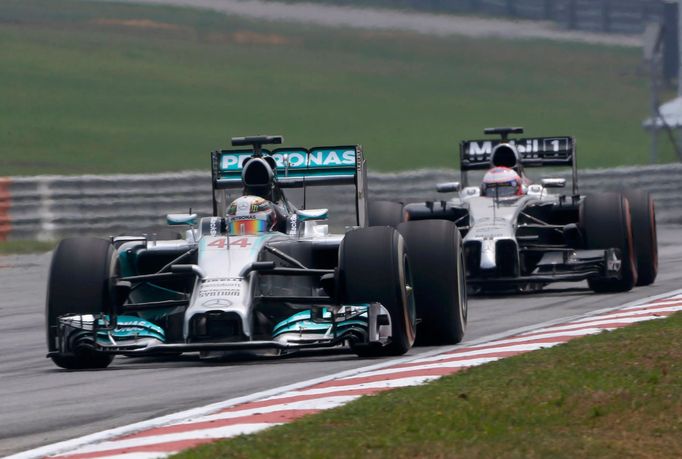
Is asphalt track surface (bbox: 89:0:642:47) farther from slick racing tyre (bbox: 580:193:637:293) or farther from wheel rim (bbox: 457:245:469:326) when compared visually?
wheel rim (bbox: 457:245:469:326)

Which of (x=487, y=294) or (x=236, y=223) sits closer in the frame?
(x=236, y=223)

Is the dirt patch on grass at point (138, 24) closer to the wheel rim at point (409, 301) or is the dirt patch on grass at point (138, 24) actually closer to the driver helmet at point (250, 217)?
the driver helmet at point (250, 217)

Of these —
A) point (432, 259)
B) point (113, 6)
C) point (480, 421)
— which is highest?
point (113, 6)

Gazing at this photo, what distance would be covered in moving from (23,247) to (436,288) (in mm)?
11286

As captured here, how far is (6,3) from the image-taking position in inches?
1889

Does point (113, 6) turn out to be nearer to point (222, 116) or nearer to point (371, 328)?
point (222, 116)

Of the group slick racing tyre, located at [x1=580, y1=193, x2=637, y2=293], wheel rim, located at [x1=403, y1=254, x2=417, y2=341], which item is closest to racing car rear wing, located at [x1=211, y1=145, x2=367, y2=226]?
wheel rim, located at [x1=403, y1=254, x2=417, y2=341]

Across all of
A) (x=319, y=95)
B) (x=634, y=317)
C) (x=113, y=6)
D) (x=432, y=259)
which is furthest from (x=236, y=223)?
(x=113, y=6)

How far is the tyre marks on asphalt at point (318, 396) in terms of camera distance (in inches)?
312

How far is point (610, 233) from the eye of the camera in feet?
55.6

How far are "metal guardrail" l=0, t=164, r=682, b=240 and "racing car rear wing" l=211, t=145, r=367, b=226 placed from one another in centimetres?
930

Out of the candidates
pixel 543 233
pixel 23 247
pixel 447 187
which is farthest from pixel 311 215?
pixel 23 247

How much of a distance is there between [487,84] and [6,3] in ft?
46.7

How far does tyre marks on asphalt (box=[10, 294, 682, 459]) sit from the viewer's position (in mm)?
7915
